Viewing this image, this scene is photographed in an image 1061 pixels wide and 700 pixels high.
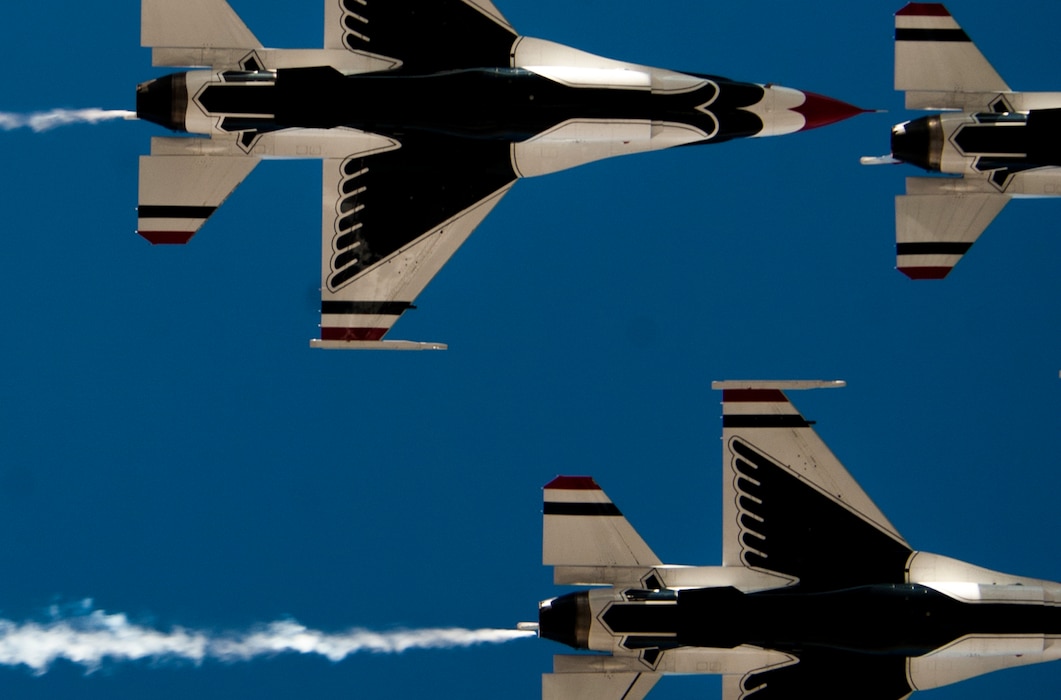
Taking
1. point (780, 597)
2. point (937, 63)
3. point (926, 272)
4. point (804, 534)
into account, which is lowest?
point (780, 597)

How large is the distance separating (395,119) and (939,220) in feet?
23.9

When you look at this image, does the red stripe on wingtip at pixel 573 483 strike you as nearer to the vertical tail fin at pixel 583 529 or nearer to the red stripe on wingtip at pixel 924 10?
the vertical tail fin at pixel 583 529

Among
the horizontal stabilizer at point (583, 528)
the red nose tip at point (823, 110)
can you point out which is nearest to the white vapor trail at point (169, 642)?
the horizontal stabilizer at point (583, 528)

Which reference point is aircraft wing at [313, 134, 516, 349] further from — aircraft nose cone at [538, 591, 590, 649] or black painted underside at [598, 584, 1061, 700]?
black painted underside at [598, 584, 1061, 700]

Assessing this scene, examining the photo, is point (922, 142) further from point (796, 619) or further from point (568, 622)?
point (568, 622)

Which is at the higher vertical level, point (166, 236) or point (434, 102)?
point (434, 102)

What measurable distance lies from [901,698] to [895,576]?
155cm

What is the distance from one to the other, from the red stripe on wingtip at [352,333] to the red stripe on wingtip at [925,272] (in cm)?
702

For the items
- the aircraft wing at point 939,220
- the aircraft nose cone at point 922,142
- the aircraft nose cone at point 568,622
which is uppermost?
the aircraft nose cone at point 922,142

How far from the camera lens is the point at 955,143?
1964 cm

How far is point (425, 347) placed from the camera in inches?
795

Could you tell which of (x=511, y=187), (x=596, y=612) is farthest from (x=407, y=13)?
(x=596, y=612)

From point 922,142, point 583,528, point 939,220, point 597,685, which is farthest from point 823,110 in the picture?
point 597,685

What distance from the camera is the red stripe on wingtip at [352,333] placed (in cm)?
2017
